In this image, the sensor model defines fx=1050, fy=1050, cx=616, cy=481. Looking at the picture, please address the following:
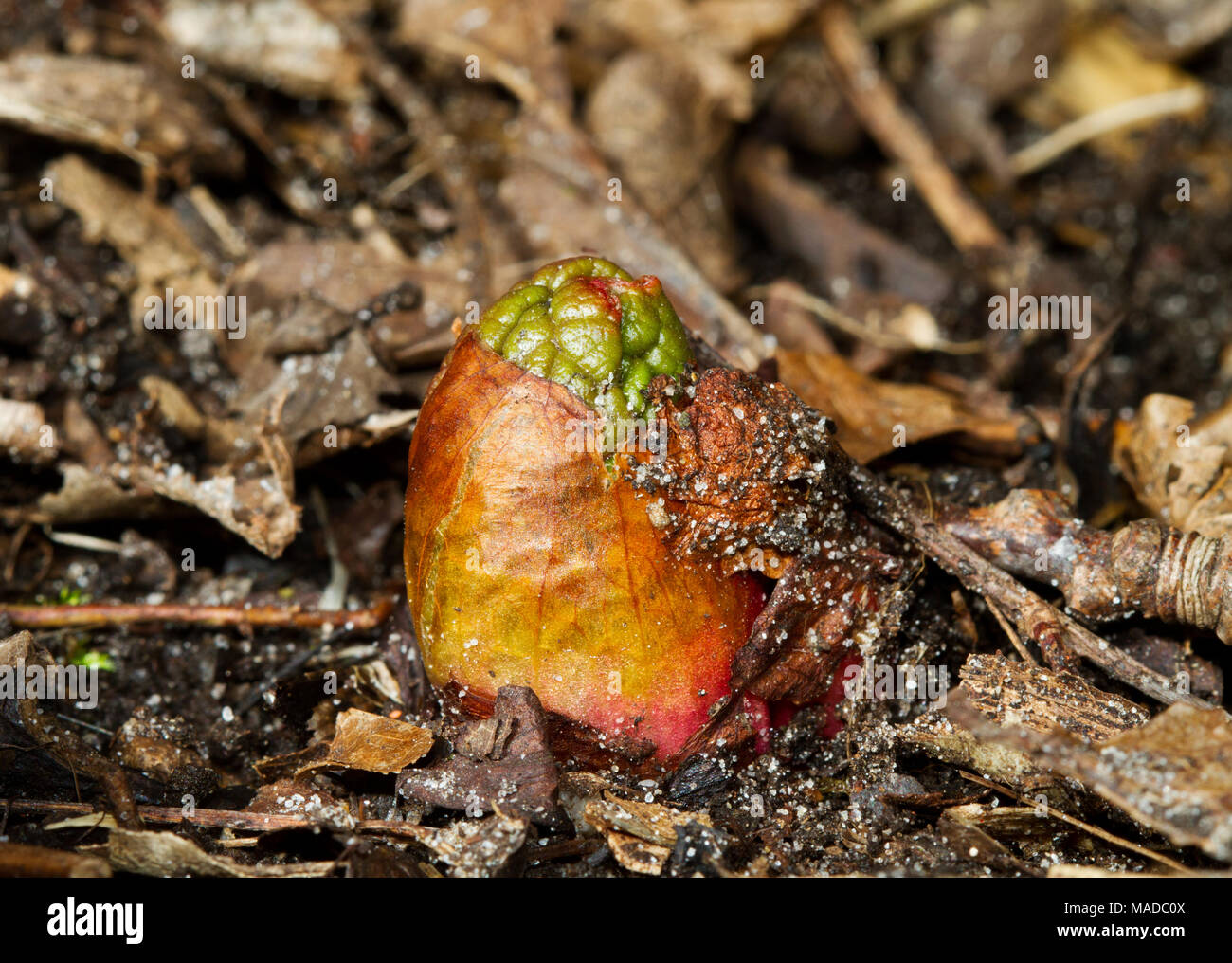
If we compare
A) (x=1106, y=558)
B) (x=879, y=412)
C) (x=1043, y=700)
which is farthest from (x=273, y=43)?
(x=1043, y=700)

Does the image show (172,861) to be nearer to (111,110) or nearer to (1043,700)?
(1043,700)

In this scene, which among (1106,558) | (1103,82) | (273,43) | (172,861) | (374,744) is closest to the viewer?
(172,861)

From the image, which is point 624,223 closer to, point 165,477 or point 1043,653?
point 165,477

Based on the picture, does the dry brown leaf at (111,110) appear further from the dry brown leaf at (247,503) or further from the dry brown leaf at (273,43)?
the dry brown leaf at (247,503)

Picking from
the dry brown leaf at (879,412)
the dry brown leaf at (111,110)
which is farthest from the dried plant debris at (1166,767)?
the dry brown leaf at (111,110)

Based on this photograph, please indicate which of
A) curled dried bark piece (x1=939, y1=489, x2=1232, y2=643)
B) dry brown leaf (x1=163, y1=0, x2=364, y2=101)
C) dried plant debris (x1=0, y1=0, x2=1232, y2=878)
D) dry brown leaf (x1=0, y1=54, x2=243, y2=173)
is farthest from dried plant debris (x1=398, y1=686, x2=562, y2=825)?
dry brown leaf (x1=163, y1=0, x2=364, y2=101)
